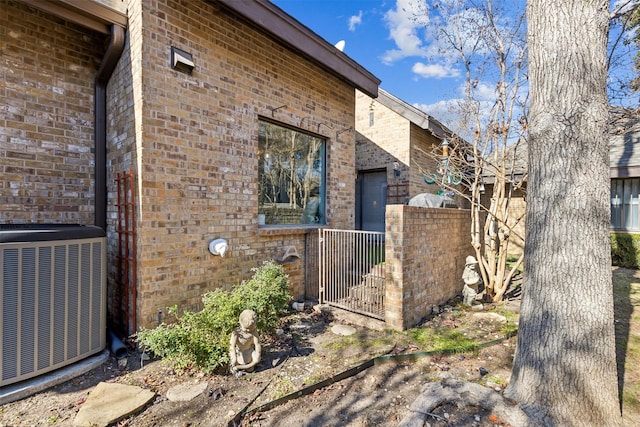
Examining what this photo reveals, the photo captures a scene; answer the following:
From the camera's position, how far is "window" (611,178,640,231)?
355 inches

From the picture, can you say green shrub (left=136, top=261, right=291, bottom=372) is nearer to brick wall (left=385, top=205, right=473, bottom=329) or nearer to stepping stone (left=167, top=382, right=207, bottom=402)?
stepping stone (left=167, top=382, right=207, bottom=402)

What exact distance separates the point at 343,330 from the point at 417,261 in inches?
57.6

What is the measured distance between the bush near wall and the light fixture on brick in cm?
1156

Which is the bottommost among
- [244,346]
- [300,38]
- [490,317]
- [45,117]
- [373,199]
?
[490,317]

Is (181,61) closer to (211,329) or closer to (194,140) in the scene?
(194,140)

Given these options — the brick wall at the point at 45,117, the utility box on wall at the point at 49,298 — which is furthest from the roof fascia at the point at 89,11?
the utility box on wall at the point at 49,298

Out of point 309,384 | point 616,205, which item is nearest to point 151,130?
point 309,384

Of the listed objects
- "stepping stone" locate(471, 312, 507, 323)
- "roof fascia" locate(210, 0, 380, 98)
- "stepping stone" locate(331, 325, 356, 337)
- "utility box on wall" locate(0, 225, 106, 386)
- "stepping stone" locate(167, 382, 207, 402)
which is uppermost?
"roof fascia" locate(210, 0, 380, 98)

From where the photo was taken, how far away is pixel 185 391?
274 centimetres

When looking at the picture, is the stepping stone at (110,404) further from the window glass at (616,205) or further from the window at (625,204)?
the window glass at (616,205)

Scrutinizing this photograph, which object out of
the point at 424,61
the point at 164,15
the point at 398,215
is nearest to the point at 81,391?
the point at 398,215

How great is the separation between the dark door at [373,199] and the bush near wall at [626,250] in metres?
6.66

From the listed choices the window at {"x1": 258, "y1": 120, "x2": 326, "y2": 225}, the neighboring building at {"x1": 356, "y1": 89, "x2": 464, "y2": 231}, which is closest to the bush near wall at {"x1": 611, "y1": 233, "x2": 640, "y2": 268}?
the neighboring building at {"x1": 356, "y1": 89, "x2": 464, "y2": 231}

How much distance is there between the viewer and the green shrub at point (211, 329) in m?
2.87
